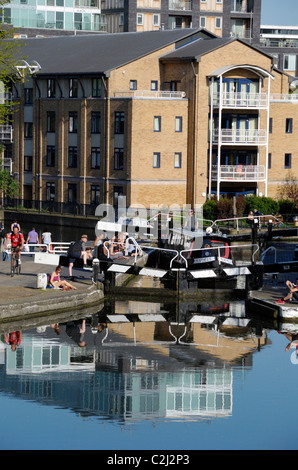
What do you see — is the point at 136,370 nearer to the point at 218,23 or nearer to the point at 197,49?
the point at 197,49

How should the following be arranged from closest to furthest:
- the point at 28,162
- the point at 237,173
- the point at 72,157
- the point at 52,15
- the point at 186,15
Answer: the point at 237,173 < the point at 72,157 < the point at 28,162 < the point at 52,15 < the point at 186,15

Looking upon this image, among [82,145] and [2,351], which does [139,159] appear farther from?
[2,351]

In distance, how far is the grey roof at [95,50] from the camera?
243ft

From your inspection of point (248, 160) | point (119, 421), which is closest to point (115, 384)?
point (119, 421)

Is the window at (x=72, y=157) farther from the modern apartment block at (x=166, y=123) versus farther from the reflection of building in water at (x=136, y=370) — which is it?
the reflection of building in water at (x=136, y=370)

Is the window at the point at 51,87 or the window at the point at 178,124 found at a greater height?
the window at the point at 51,87

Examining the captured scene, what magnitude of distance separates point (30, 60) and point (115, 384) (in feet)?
193

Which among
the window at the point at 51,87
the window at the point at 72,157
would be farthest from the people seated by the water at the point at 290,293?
the window at the point at 51,87

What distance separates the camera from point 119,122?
71.8m

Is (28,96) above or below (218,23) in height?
below

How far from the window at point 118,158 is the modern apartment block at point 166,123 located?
10 centimetres

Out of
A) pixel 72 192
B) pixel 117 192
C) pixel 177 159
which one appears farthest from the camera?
pixel 72 192

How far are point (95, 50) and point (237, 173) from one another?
1727 centimetres

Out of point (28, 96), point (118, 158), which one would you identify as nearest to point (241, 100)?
point (118, 158)
